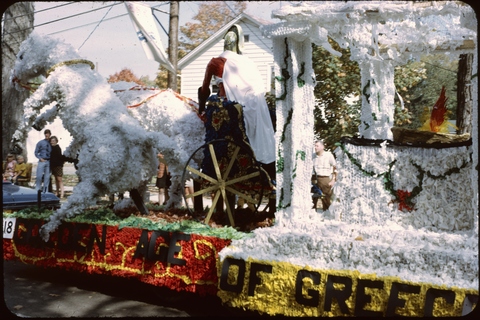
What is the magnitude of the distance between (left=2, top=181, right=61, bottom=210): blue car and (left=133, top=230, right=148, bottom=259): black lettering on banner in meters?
3.14

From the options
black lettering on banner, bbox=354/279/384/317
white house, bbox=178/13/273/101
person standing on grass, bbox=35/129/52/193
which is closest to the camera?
black lettering on banner, bbox=354/279/384/317

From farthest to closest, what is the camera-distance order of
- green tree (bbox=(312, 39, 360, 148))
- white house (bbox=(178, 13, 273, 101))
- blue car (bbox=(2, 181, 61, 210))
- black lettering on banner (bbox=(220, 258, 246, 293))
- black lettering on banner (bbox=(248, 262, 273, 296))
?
white house (bbox=(178, 13, 273, 101)) < green tree (bbox=(312, 39, 360, 148)) < blue car (bbox=(2, 181, 61, 210)) < black lettering on banner (bbox=(220, 258, 246, 293)) < black lettering on banner (bbox=(248, 262, 273, 296))

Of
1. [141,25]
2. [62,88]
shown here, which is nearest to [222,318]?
[62,88]

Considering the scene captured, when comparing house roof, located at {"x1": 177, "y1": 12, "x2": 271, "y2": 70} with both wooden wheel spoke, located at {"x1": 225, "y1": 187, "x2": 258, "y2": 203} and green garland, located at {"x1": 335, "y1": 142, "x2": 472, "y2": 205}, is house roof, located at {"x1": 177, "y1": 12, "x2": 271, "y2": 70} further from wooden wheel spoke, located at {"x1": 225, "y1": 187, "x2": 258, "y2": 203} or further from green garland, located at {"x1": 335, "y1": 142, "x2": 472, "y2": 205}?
green garland, located at {"x1": 335, "y1": 142, "x2": 472, "y2": 205}

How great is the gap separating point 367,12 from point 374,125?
210cm

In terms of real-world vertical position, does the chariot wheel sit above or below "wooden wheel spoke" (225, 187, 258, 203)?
above

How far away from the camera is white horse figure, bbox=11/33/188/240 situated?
19.4 feet

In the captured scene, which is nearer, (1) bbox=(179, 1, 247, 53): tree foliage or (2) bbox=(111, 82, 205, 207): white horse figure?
(2) bbox=(111, 82, 205, 207): white horse figure

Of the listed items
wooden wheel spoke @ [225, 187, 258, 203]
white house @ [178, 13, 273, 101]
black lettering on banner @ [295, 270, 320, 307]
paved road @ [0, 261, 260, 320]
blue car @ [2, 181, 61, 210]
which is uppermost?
white house @ [178, 13, 273, 101]

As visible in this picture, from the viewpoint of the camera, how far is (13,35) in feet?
40.4

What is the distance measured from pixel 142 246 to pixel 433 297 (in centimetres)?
314

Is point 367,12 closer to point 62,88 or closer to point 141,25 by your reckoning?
point 62,88

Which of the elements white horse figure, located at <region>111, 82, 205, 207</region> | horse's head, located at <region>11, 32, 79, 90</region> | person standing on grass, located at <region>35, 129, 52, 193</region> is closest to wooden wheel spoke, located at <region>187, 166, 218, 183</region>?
white horse figure, located at <region>111, 82, 205, 207</region>

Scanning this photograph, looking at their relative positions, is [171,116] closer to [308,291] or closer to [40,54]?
[40,54]
